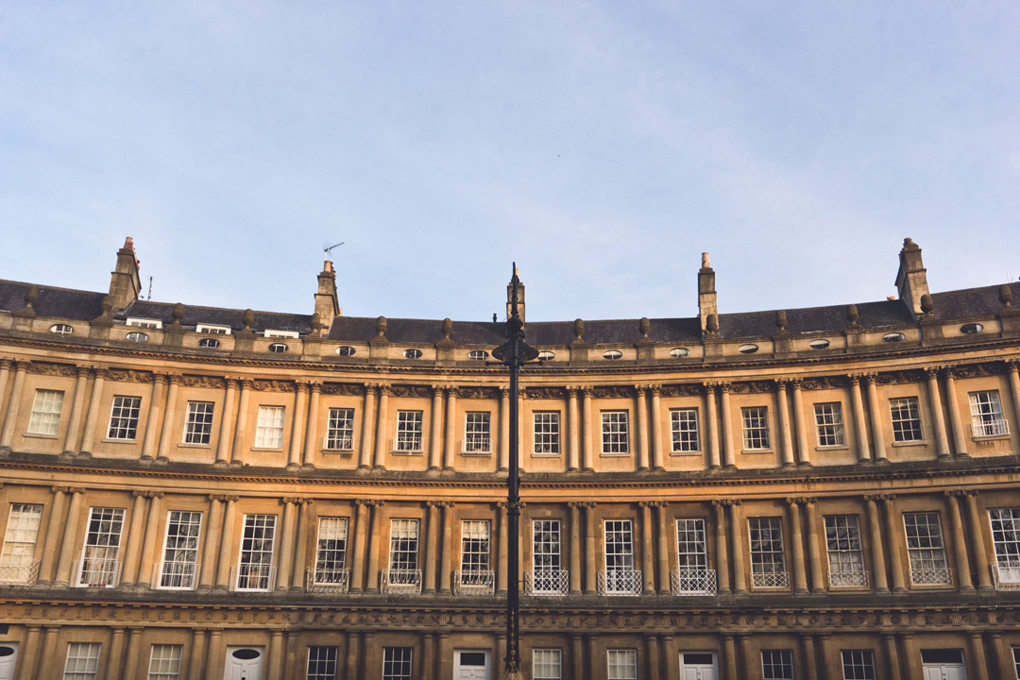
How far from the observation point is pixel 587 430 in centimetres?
3167

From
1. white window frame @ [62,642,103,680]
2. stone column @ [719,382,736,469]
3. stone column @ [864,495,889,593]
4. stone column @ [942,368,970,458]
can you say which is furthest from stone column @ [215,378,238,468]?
stone column @ [942,368,970,458]

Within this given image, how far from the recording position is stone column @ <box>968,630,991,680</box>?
1043 inches

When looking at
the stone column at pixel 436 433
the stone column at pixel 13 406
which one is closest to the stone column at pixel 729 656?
the stone column at pixel 436 433

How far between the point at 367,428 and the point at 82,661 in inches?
456

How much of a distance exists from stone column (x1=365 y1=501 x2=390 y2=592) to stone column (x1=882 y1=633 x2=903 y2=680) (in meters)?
16.3

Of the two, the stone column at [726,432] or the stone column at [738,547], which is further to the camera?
the stone column at [726,432]

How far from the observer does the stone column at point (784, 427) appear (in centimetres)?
3033

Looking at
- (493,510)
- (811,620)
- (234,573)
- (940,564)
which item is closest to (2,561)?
(234,573)

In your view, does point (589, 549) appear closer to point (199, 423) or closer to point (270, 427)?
point (270, 427)

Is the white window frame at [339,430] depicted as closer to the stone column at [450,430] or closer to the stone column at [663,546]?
the stone column at [450,430]

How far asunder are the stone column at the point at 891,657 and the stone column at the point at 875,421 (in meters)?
5.66

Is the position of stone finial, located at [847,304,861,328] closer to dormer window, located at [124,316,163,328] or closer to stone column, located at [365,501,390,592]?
stone column, located at [365,501,390,592]

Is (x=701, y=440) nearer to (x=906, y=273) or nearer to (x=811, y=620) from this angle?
(x=811, y=620)

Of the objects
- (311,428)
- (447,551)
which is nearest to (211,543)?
(311,428)
